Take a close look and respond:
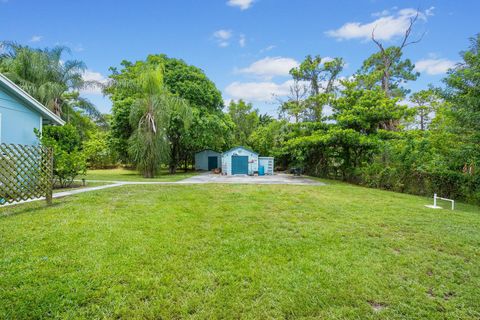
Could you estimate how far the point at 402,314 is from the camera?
2.21 metres

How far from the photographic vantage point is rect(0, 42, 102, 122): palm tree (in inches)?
499

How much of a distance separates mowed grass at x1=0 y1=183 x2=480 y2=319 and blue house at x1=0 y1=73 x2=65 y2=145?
129 inches

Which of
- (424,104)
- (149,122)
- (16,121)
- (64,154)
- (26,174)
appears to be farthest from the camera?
(424,104)

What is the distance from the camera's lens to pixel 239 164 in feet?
61.8

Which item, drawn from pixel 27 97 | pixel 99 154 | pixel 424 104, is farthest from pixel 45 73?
pixel 424 104

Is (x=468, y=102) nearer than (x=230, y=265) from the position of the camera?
No

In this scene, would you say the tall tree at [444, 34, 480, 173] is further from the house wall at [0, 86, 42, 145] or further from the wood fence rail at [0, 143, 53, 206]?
the house wall at [0, 86, 42, 145]

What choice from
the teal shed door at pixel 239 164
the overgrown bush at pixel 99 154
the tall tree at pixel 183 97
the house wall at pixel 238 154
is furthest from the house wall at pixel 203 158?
the overgrown bush at pixel 99 154

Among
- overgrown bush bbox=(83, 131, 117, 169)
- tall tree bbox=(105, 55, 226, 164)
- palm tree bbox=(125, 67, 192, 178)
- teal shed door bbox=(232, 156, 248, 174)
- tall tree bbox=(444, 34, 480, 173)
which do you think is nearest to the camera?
tall tree bbox=(444, 34, 480, 173)

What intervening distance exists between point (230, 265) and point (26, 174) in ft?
17.5

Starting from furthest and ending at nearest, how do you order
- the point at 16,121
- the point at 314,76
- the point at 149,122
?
1. the point at 314,76
2. the point at 149,122
3. the point at 16,121

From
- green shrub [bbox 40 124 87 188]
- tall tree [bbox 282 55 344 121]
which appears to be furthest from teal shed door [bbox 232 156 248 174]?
green shrub [bbox 40 124 87 188]

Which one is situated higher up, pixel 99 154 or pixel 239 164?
pixel 99 154

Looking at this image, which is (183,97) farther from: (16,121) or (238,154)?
(16,121)
